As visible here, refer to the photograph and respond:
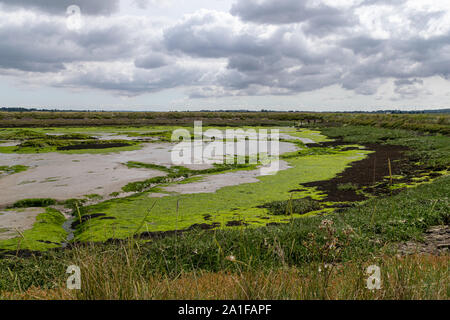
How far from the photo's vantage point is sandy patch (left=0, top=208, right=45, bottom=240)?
553 inches

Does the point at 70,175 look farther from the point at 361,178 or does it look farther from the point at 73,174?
the point at 361,178

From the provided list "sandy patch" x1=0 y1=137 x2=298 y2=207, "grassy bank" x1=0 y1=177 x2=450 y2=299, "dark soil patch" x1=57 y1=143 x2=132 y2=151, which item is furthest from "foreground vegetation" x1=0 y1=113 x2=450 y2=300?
"dark soil patch" x1=57 y1=143 x2=132 y2=151

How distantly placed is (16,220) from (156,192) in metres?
8.27

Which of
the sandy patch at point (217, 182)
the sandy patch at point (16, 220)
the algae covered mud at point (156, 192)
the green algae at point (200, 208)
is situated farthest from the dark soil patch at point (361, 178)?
the sandy patch at point (16, 220)

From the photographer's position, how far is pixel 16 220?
1599 centimetres

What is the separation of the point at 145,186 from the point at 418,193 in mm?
17667

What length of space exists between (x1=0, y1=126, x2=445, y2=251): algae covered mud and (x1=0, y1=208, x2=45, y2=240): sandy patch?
0.04m

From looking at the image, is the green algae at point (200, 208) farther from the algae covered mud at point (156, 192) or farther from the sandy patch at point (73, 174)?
the sandy patch at point (73, 174)

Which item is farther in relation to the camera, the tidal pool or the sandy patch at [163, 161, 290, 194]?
the sandy patch at [163, 161, 290, 194]

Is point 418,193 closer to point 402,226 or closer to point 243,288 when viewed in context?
point 402,226

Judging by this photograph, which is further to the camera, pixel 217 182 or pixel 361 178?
pixel 361 178

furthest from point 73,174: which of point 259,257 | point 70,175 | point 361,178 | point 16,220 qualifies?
point 259,257

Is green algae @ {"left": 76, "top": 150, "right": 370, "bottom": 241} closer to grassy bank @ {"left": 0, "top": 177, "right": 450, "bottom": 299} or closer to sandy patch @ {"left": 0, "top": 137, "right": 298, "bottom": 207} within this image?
grassy bank @ {"left": 0, "top": 177, "right": 450, "bottom": 299}

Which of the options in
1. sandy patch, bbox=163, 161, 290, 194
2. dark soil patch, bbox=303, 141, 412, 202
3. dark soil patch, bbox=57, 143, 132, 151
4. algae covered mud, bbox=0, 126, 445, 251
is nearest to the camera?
algae covered mud, bbox=0, 126, 445, 251
